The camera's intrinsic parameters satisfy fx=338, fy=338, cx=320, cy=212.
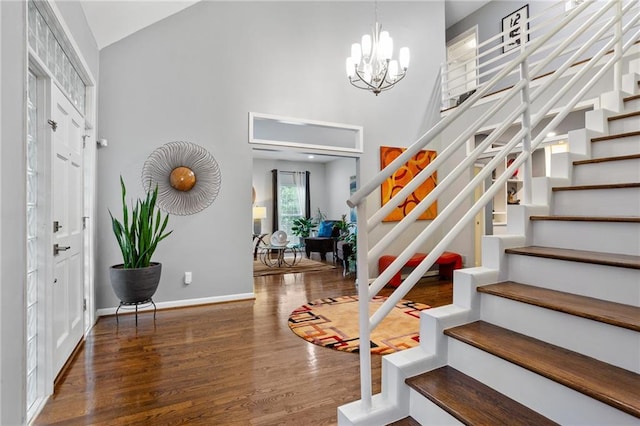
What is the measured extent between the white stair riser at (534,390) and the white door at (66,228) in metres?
2.51

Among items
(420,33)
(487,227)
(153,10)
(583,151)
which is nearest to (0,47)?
(153,10)

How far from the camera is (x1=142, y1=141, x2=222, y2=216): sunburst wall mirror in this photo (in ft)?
13.2

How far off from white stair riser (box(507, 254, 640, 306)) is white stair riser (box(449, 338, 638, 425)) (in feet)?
1.77

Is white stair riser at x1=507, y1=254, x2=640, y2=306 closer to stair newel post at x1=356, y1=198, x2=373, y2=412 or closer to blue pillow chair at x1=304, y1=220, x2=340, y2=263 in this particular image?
stair newel post at x1=356, y1=198, x2=373, y2=412

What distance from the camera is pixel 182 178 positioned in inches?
160

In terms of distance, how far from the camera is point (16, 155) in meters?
1.58

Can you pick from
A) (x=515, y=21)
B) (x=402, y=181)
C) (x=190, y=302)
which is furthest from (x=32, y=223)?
(x=515, y=21)

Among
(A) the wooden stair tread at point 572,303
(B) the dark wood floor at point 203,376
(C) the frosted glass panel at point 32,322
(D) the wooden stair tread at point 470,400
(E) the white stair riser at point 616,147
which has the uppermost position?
(E) the white stair riser at point 616,147

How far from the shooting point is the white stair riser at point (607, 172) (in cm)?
185

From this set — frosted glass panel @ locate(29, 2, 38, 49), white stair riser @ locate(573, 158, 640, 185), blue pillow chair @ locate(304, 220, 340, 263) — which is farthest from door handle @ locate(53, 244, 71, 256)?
blue pillow chair @ locate(304, 220, 340, 263)

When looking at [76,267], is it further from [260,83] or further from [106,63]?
[260,83]

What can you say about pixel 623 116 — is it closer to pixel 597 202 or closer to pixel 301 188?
pixel 597 202

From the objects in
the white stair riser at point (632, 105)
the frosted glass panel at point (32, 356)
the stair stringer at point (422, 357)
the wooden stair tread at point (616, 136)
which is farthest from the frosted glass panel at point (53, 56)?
the white stair riser at point (632, 105)

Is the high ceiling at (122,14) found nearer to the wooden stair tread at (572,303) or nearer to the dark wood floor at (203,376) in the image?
the dark wood floor at (203,376)
